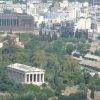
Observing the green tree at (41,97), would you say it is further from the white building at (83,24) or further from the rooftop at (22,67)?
the white building at (83,24)

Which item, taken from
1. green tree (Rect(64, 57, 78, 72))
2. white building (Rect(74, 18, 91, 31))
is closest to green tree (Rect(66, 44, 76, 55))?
green tree (Rect(64, 57, 78, 72))

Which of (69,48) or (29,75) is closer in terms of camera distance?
(29,75)

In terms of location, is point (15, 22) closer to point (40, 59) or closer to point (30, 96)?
point (40, 59)

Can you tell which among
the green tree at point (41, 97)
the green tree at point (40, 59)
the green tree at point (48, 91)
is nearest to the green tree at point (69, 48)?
the green tree at point (40, 59)

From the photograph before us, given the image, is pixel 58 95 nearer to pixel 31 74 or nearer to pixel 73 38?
pixel 31 74

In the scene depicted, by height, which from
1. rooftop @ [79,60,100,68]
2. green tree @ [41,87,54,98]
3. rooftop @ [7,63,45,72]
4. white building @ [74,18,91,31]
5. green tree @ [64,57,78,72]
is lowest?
white building @ [74,18,91,31]

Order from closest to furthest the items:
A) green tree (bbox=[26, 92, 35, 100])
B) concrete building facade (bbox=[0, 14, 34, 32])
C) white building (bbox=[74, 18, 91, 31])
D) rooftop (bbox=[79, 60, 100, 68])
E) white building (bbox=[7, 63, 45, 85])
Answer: green tree (bbox=[26, 92, 35, 100])
white building (bbox=[7, 63, 45, 85])
rooftop (bbox=[79, 60, 100, 68])
concrete building facade (bbox=[0, 14, 34, 32])
white building (bbox=[74, 18, 91, 31])

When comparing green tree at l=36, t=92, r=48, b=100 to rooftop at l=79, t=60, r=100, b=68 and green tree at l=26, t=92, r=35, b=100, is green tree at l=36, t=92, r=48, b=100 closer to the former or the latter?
green tree at l=26, t=92, r=35, b=100

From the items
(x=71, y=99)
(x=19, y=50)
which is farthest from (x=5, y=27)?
(x=71, y=99)

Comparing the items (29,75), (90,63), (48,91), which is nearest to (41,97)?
(48,91)
